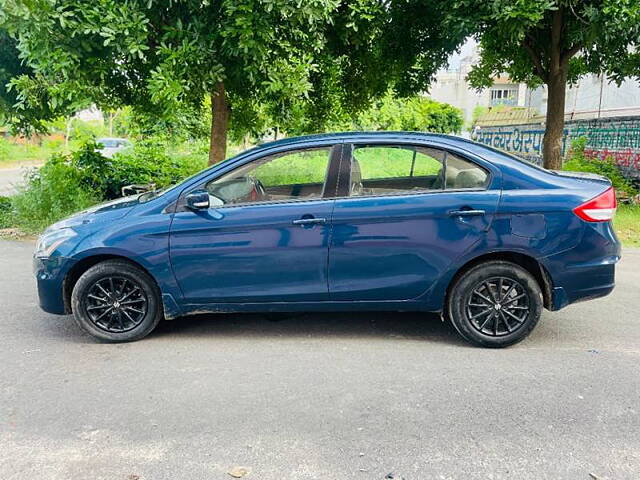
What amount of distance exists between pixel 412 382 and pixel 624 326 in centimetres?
237

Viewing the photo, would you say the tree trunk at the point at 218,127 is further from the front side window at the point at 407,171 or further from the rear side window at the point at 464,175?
the rear side window at the point at 464,175

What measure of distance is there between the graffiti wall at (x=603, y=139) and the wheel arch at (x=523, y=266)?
37.3ft

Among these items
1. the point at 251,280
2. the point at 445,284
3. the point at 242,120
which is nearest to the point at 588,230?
the point at 445,284

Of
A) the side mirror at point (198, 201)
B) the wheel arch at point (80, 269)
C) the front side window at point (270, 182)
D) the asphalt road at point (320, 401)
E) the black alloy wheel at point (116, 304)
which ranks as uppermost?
the front side window at point (270, 182)

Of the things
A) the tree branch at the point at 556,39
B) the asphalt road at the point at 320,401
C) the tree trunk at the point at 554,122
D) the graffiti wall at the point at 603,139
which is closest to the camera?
the asphalt road at the point at 320,401

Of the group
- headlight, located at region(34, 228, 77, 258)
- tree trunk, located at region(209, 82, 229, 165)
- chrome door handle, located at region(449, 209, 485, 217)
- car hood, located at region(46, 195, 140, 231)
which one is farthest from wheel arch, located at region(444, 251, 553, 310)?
tree trunk, located at region(209, 82, 229, 165)

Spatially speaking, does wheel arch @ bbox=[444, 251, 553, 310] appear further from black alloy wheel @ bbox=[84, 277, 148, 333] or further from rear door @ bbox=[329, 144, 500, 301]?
black alloy wheel @ bbox=[84, 277, 148, 333]

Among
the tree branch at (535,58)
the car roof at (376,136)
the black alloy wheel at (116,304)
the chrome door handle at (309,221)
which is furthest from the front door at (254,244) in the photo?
the tree branch at (535,58)

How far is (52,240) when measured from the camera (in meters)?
4.57

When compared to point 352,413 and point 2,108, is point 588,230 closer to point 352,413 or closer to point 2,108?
point 352,413

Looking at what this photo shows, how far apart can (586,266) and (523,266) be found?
449 millimetres

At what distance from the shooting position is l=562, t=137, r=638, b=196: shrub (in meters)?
13.2

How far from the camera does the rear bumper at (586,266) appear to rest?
4.29 metres

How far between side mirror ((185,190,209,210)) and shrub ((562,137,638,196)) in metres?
11.5
